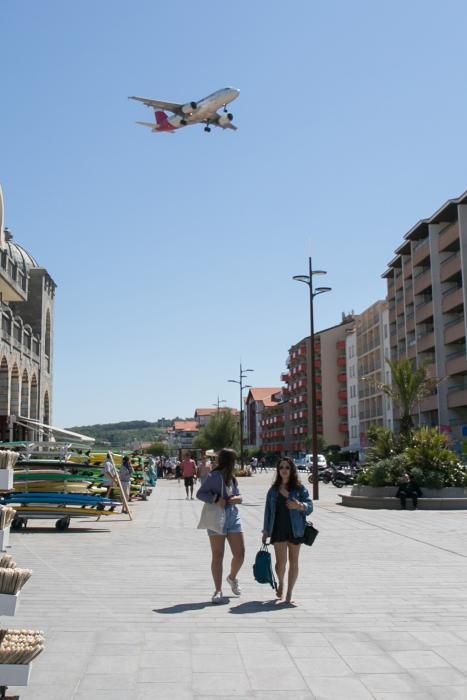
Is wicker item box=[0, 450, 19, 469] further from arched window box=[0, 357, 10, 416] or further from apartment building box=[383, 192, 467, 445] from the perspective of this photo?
apartment building box=[383, 192, 467, 445]

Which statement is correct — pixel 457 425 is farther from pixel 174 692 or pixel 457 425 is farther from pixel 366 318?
pixel 174 692

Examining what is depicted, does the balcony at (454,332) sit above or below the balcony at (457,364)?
above

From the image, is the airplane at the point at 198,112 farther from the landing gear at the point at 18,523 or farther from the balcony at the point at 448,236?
the landing gear at the point at 18,523

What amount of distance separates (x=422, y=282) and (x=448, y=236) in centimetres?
624

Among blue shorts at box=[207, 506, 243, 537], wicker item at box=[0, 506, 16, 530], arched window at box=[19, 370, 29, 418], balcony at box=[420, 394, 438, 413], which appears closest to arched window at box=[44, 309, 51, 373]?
arched window at box=[19, 370, 29, 418]

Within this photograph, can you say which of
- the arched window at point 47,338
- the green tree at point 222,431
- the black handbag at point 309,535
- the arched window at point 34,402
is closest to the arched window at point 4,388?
the arched window at point 34,402

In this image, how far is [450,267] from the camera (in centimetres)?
5716

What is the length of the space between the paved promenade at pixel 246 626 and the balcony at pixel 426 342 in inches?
1964

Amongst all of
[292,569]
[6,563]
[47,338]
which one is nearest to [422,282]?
[47,338]

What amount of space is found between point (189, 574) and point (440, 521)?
9.93 m

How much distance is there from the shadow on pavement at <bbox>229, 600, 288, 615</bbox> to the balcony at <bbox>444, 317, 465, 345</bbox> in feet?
163

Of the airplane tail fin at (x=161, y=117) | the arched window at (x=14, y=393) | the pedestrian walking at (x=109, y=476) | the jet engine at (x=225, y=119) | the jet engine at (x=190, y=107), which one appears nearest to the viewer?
the pedestrian walking at (x=109, y=476)

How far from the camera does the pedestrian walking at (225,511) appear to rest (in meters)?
8.27

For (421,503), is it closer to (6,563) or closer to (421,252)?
(6,563)
